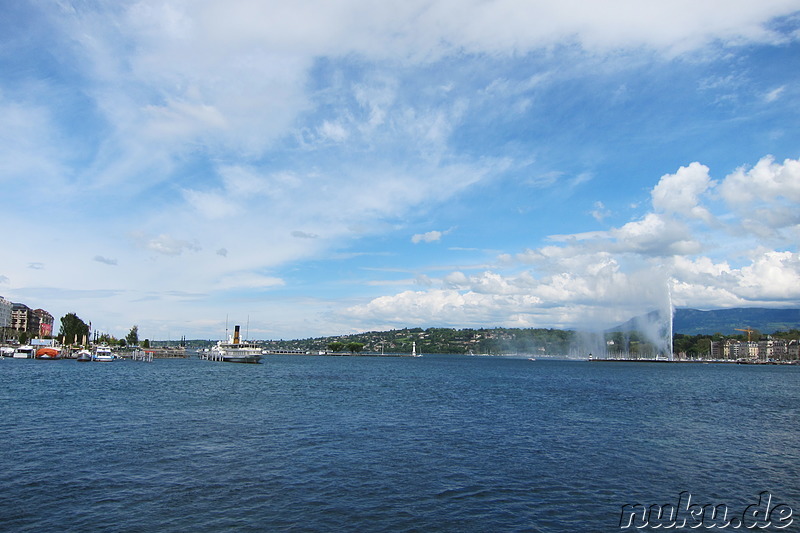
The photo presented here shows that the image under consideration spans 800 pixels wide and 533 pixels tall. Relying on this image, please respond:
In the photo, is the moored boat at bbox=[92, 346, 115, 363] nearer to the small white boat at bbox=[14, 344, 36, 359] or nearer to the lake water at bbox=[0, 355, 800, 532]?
the small white boat at bbox=[14, 344, 36, 359]

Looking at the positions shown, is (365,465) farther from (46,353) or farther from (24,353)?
(24,353)

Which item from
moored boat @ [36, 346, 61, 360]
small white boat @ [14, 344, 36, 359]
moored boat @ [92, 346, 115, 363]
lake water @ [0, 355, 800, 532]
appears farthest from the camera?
small white boat @ [14, 344, 36, 359]

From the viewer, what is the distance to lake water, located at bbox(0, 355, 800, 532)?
72.1ft

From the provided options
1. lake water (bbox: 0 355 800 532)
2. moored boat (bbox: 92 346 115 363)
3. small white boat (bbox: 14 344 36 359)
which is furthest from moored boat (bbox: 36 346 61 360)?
lake water (bbox: 0 355 800 532)

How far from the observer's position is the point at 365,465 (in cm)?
3016

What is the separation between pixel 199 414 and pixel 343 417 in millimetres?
13528

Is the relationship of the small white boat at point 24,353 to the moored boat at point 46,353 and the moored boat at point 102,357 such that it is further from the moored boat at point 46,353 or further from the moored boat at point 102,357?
the moored boat at point 102,357

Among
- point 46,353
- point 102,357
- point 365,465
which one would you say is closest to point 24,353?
Answer: point 46,353

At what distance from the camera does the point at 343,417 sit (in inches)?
1929

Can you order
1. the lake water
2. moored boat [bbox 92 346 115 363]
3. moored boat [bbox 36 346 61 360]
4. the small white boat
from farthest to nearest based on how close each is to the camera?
1. the small white boat
2. moored boat [bbox 36 346 61 360]
3. moored boat [bbox 92 346 115 363]
4. the lake water

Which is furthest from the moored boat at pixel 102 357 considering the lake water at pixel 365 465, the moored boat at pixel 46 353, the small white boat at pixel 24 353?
the lake water at pixel 365 465

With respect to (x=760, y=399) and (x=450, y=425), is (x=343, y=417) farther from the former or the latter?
(x=760, y=399)

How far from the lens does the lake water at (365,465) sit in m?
22.0

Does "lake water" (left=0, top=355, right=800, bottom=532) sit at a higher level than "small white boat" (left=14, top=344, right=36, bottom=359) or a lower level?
A: higher
